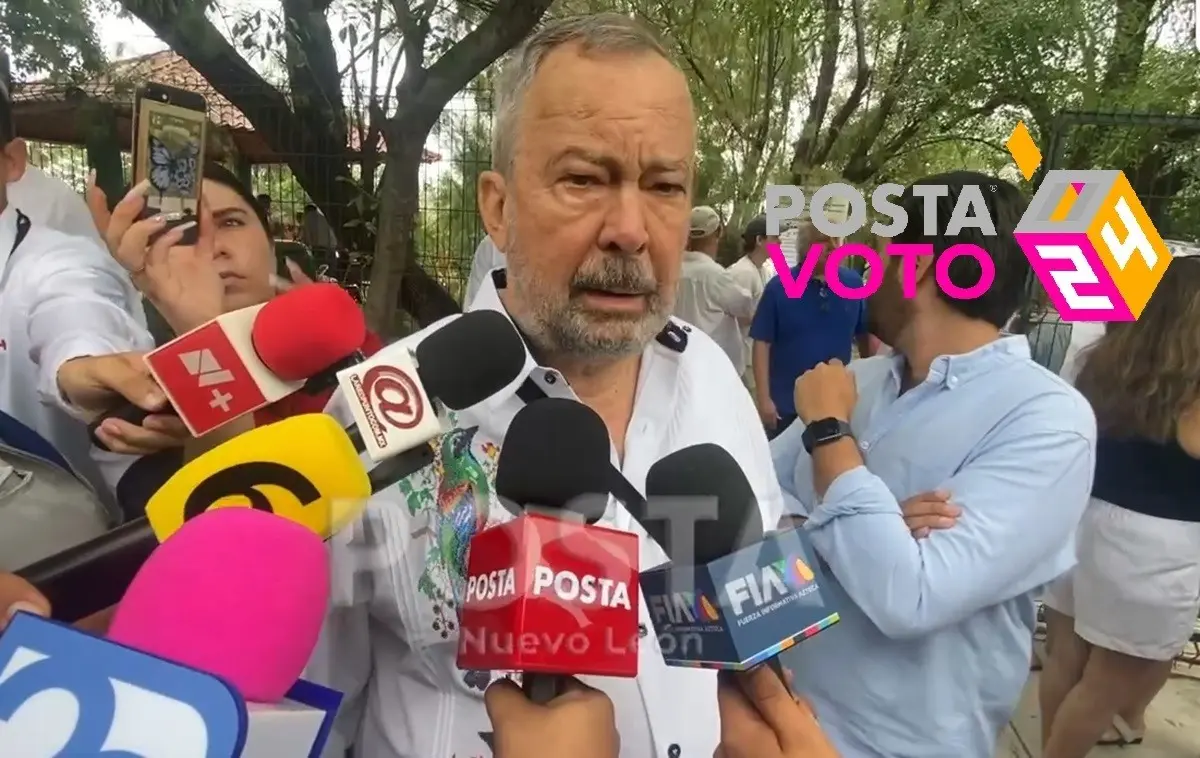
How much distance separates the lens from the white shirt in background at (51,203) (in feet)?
2.69

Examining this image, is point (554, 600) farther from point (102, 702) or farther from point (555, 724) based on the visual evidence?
point (102, 702)

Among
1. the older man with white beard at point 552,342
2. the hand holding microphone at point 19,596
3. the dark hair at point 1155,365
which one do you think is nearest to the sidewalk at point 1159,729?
the dark hair at point 1155,365

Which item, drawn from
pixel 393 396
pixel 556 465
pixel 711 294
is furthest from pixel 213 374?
pixel 711 294

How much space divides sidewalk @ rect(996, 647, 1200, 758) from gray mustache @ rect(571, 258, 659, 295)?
69.5 inches

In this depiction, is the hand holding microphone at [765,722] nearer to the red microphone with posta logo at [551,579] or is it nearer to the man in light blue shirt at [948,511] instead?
the red microphone with posta logo at [551,579]

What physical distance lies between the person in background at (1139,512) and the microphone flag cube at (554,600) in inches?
59.2

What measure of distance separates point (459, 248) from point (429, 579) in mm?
776

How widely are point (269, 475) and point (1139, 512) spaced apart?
→ 1692 millimetres

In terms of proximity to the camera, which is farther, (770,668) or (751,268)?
→ (751,268)

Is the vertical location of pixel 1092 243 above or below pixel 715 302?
above

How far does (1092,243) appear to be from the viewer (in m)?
1.83

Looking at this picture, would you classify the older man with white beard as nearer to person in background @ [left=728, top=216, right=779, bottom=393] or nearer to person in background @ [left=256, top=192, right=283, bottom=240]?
person in background @ [left=256, top=192, right=283, bottom=240]

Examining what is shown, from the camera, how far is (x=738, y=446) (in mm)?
823

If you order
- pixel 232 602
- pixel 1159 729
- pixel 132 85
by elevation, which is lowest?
pixel 1159 729
